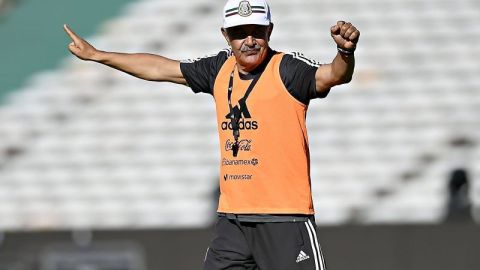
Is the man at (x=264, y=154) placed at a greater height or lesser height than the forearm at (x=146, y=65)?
lesser

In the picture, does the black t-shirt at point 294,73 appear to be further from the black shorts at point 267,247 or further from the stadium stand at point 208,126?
the stadium stand at point 208,126

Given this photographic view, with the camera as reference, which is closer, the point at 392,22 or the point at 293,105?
the point at 293,105

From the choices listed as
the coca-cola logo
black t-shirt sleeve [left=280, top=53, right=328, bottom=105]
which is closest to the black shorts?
the coca-cola logo

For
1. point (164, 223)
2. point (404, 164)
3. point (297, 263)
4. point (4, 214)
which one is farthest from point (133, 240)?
point (297, 263)

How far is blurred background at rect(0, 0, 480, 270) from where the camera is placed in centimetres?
978

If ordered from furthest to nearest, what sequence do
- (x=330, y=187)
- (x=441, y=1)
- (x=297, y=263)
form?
(x=441, y=1)
(x=330, y=187)
(x=297, y=263)

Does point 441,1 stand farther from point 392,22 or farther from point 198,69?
point 198,69

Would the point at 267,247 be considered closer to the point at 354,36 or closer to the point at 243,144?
the point at 243,144

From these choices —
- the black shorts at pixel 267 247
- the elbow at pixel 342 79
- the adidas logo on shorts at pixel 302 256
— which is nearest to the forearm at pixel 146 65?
the black shorts at pixel 267 247

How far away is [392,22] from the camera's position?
10.5 meters

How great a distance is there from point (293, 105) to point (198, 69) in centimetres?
66

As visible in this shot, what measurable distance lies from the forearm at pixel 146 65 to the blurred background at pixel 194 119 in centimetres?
415

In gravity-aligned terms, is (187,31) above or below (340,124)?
above

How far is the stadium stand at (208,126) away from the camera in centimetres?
979
